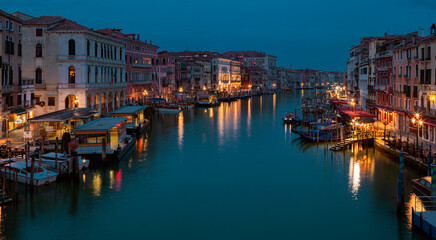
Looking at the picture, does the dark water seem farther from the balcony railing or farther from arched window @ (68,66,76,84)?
the balcony railing

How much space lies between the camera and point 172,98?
200ft

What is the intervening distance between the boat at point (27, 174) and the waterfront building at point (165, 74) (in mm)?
41233

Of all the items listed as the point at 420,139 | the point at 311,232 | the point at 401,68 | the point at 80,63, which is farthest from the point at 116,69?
the point at 311,232

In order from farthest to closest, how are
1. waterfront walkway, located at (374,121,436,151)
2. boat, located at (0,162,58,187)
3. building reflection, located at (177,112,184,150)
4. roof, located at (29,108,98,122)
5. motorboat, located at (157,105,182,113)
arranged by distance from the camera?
motorboat, located at (157,105,182,113) < building reflection, located at (177,112,184,150) < roof, located at (29,108,98,122) < waterfront walkway, located at (374,121,436,151) < boat, located at (0,162,58,187)

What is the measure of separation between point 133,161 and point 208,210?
318 inches

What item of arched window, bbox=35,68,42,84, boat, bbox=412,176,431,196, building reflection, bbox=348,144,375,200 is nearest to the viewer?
boat, bbox=412,176,431,196

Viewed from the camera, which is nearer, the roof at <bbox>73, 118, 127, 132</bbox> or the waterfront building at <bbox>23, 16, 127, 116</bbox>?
the roof at <bbox>73, 118, 127, 132</bbox>

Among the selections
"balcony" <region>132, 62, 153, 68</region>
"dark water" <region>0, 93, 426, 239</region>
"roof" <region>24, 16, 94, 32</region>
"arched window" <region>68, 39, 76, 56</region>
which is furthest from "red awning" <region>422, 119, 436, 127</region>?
"balcony" <region>132, 62, 153, 68</region>

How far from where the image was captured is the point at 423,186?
1373cm

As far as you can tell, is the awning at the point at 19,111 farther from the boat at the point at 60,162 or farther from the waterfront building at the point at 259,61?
the waterfront building at the point at 259,61

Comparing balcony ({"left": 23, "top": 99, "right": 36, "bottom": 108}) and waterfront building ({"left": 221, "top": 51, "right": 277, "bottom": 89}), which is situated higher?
waterfront building ({"left": 221, "top": 51, "right": 277, "bottom": 89})

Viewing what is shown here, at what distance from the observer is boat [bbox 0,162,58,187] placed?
49.4ft

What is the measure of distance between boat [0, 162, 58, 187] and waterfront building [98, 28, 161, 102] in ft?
92.6

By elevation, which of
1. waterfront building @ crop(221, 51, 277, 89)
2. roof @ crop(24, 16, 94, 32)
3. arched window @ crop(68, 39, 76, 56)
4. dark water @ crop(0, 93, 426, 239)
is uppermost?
waterfront building @ crop(221, 51, 277, 89)
